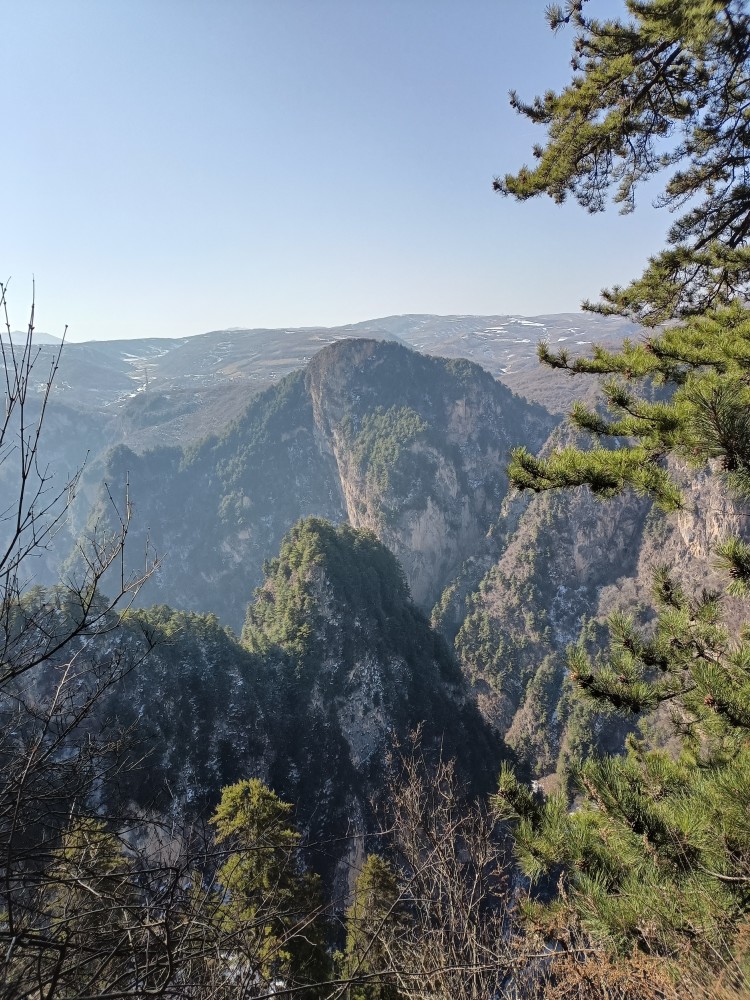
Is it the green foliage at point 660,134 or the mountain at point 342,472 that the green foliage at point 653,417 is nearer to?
the green foliage at point 660,134

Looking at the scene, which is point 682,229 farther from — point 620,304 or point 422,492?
point 422,492

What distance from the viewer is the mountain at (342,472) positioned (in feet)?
322

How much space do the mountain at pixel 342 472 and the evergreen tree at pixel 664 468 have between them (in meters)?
83.3

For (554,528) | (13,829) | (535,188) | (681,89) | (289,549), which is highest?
(681,89)

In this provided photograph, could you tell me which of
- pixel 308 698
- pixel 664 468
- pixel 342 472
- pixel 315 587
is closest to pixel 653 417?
pixel 664 468

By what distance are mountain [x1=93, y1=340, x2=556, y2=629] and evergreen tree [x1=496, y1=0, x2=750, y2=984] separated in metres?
83.3

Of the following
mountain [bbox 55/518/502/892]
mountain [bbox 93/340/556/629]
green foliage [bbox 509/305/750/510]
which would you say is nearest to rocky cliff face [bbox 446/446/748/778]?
mountain [bbox 93/340/556/629]

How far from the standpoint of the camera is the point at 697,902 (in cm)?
358

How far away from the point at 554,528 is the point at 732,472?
8601 cm

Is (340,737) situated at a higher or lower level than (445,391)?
lower

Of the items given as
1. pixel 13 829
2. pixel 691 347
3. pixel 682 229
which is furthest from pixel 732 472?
pixel 682 229

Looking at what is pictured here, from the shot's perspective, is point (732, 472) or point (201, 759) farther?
point (201, 759)

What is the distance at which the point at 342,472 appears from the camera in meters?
112

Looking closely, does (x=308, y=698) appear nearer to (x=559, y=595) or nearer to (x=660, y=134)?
(x=660, y=134)
